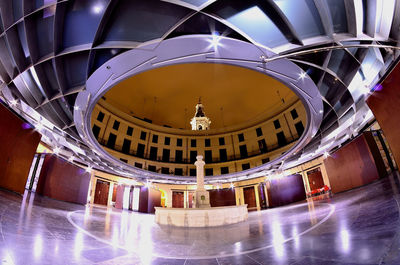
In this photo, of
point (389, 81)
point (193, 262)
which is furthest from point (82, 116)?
point (389, 81)

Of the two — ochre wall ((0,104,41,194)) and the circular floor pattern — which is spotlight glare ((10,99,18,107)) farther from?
the circular floor pattern

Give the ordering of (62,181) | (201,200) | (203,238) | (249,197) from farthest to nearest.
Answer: (249,197) < (62,181) < (201,200) < (203,238)

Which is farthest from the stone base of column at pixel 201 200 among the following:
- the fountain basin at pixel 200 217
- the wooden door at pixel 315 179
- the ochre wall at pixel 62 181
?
the wooden door at pixel 315 179

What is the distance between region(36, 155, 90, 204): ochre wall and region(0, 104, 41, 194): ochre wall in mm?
3845

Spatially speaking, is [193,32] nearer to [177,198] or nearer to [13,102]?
[13,102]

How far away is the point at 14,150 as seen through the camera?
948cm

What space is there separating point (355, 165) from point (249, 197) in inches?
689

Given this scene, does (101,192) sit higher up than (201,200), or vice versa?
(101,192)

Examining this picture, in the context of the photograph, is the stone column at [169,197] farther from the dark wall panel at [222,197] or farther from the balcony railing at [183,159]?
the dark wall panel at [222,197]

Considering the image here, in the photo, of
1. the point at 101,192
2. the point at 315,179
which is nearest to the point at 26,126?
the point at 101,192

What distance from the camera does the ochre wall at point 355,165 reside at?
39.8 feet

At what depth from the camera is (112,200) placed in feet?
84.4

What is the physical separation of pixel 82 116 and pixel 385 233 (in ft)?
42.7

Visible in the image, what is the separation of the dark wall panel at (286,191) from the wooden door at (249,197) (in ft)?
21.1
